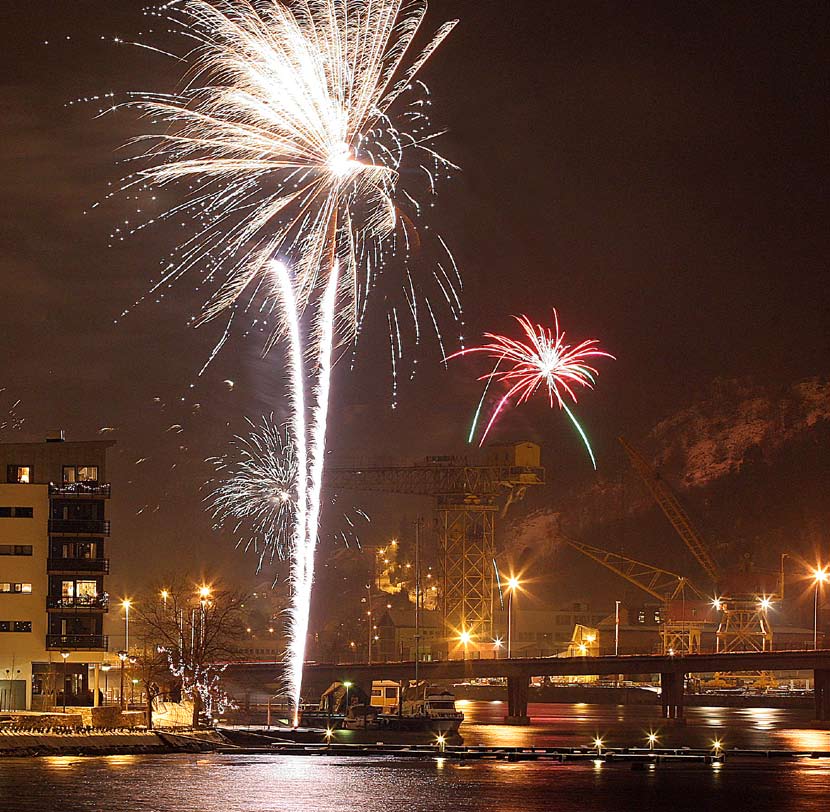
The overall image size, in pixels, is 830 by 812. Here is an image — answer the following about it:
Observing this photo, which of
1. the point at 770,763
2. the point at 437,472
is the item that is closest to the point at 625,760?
the point at 770,763

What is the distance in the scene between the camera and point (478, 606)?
167250 mm

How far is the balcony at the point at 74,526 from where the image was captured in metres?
94.2

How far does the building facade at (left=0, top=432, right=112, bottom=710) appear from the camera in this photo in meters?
92.7

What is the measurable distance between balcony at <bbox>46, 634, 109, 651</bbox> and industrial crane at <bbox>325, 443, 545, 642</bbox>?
70476mm

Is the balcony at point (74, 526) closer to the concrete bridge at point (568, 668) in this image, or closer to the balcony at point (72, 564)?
the balcony at point (72, 564)

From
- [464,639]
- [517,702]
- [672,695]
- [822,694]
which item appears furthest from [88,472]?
[464,639]

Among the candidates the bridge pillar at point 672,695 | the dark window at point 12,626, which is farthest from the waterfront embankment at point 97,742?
the bridge pillar at point 672,695

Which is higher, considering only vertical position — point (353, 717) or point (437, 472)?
point (437, 472)

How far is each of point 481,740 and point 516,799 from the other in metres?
40.8

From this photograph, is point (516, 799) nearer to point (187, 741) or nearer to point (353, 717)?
point (187, 741)

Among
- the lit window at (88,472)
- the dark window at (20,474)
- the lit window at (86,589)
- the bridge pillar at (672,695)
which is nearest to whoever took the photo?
the dark window at (20,474)

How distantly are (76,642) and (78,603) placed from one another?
2453 mm

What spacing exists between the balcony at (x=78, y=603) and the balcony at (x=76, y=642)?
5.77ft

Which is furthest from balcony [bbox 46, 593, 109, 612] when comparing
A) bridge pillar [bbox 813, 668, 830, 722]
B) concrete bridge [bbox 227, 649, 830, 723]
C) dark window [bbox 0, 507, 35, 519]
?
bridge pillar [bbox 813, 668, 830, 722]
